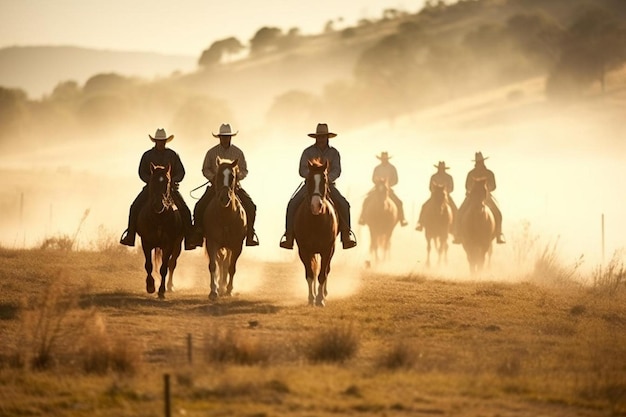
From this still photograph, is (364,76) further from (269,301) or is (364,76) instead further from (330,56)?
(269,301)

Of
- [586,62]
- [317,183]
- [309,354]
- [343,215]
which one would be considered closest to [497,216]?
[343,215]

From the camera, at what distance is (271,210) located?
49.4 metres

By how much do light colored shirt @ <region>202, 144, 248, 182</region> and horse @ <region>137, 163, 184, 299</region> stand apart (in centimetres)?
Answer: 83

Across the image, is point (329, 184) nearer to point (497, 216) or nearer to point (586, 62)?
point (497, 216)

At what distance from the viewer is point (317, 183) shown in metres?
20.1

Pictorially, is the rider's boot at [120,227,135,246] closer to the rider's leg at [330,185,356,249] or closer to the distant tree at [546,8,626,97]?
the rider's leg at [330,185,356,249]

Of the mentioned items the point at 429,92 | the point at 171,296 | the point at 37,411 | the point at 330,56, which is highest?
the point at 330,56

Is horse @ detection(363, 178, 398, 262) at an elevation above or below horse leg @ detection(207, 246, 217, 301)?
above

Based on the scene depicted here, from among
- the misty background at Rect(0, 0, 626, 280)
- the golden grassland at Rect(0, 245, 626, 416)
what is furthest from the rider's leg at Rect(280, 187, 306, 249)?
the misty background at Rect(0, 0, 626, 280)

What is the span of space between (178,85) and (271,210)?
314 ft

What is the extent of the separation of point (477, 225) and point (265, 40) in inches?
5131

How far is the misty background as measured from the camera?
55.3 m

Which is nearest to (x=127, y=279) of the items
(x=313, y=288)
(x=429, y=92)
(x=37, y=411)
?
(x=313, y=288)

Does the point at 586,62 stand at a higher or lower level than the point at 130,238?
higher
